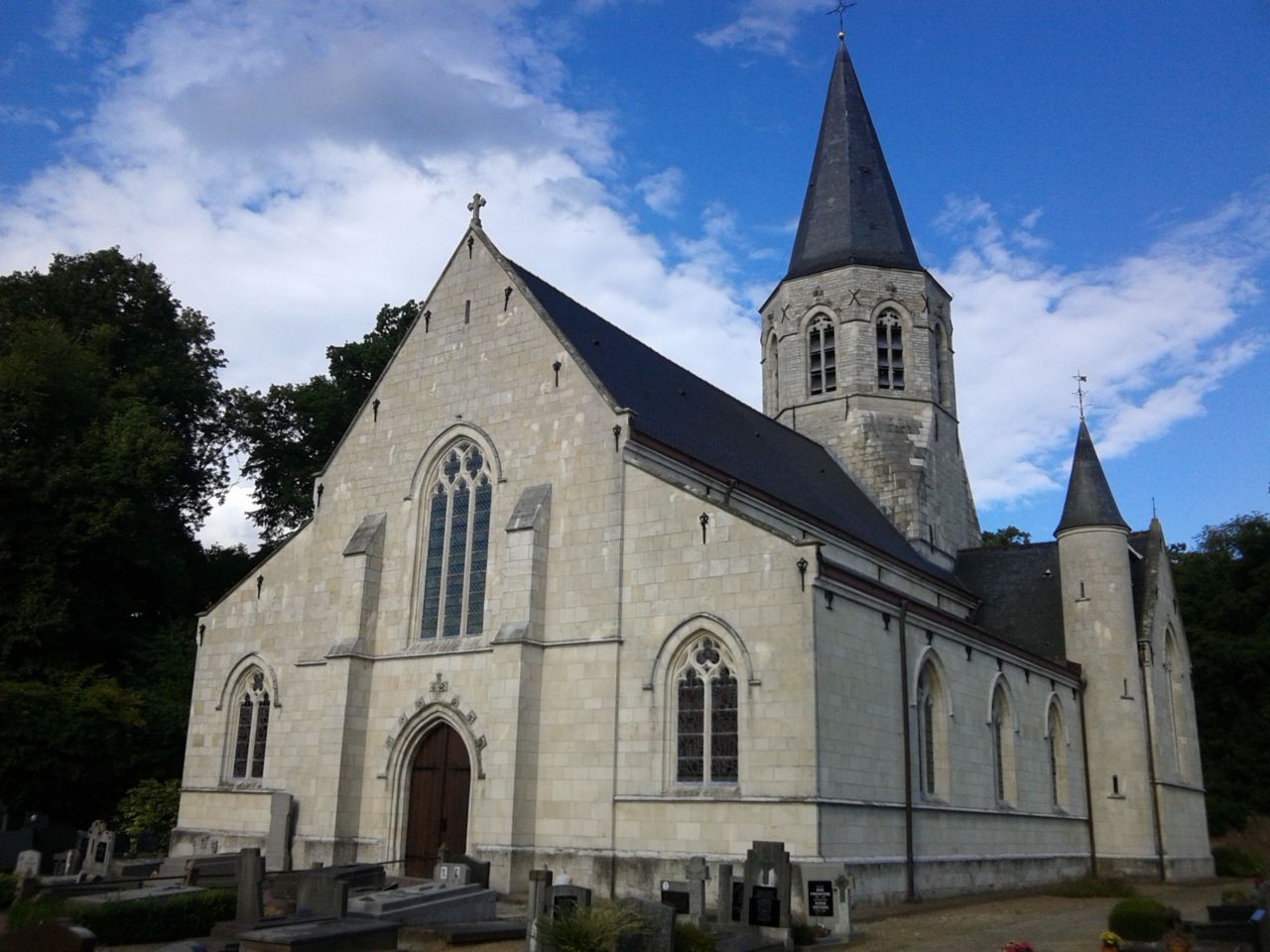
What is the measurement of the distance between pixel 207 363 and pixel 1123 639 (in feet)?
97.8

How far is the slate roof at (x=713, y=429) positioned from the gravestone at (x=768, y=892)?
341 inches

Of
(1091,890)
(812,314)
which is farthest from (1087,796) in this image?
(812,314)

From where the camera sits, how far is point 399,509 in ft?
75.7

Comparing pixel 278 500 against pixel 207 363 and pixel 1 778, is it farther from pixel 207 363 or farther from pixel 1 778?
pixel 1 778

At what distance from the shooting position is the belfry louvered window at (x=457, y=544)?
71.1 feet

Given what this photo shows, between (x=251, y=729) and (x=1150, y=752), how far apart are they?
20745 mm

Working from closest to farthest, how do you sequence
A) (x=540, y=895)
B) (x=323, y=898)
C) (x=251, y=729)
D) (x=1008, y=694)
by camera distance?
1. (x=540, y=895)
2. (x=323, y=898)
3. (x=251, y=729)
4. (x=1008, y=694)

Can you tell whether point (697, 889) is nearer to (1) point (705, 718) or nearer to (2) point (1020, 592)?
(1) point (705, 718)

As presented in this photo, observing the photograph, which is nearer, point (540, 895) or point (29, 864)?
point (540, 895)

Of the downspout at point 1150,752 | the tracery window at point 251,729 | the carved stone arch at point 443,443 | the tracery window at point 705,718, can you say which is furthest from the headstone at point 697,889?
the downspout at point 1150,752

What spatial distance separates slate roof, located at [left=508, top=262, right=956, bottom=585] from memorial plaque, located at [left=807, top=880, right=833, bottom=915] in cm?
877

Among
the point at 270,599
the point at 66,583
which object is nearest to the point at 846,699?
the point at 270,599

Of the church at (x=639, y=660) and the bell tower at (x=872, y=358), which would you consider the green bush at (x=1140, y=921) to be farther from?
the bell tower at (x=872, y=358)

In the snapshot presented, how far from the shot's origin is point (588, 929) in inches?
448
